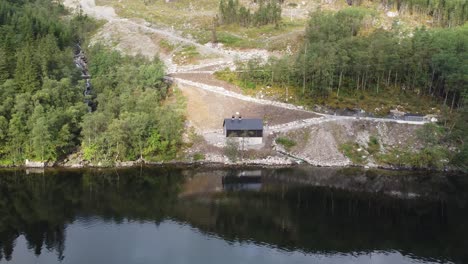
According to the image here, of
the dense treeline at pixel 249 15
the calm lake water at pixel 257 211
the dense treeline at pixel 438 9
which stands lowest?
the calm lake water at pixel 257 211

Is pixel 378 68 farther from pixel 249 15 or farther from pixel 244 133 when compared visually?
pixel 249 15

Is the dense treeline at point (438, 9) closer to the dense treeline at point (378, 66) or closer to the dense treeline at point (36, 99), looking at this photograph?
the dense treeline at point (378, 66)

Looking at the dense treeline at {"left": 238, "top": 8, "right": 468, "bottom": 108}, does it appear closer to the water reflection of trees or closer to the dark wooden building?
the dark wooden building

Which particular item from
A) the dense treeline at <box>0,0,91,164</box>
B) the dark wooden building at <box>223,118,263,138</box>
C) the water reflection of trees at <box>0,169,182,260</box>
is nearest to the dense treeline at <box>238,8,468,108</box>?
the dark wooden building at <box>223,118,263,138</box>

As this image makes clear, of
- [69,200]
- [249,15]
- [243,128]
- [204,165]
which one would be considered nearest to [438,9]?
[249,15]

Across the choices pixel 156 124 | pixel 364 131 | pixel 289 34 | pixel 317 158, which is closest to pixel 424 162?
pixel 364 131

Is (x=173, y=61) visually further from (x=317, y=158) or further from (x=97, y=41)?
(x=317, y=158)

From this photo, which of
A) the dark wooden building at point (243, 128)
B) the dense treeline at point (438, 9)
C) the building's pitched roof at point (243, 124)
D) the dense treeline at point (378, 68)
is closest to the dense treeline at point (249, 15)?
the dense treeline at point (438, 9)
